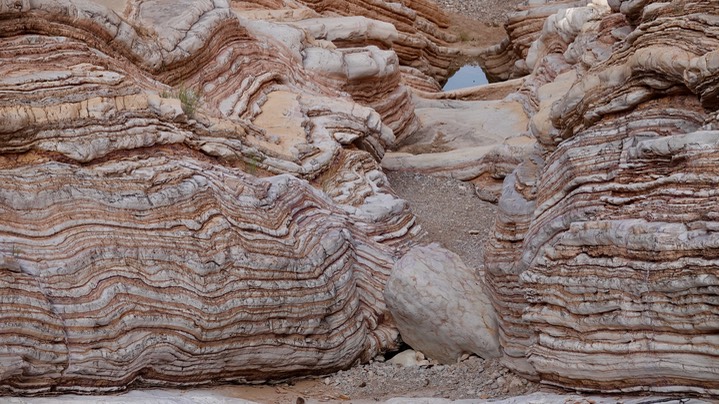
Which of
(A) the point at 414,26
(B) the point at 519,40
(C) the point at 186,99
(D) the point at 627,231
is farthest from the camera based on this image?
(A) the point at 414,26

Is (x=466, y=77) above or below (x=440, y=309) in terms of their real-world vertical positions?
above

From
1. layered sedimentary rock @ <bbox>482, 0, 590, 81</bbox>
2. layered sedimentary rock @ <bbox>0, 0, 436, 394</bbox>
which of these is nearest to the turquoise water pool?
layered sedimentary rock @ <bbox>482, 0, 590, 81</bbox>

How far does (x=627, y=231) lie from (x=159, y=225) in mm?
2984

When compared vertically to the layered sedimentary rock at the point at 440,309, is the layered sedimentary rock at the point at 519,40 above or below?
above

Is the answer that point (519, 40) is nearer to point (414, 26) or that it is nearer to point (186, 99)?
point (414, 26)

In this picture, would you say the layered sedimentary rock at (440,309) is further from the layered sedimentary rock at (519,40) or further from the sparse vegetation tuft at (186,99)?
the layered sedimentary rock at (519,40)

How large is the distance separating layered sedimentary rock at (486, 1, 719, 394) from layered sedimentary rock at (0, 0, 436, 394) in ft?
4.73

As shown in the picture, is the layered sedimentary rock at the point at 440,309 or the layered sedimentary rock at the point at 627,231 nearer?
the layered sedimentary rock at the point at 627,231

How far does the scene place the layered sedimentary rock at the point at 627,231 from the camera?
5570mm

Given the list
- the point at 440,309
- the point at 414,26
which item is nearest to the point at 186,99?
the point at 440,309

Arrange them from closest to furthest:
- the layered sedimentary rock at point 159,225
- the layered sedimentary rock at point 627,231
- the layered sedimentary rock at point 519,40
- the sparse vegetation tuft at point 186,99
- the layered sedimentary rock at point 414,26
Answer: the layered sedimentary rock at point 627,231 < the layered sedimentary rock at point 159,225 < the sparse vegetation tuft at point 186,99 < the layered sedimentary rock at point 414,26 < the layered sedimentary rock at point 519,40

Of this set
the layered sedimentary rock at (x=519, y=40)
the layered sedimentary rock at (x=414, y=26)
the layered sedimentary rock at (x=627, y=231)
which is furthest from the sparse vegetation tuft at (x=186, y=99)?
the layered sedimentary rock at (x=519, y=40)

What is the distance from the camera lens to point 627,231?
19.5ft

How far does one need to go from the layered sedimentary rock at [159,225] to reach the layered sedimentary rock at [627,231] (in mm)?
1441
